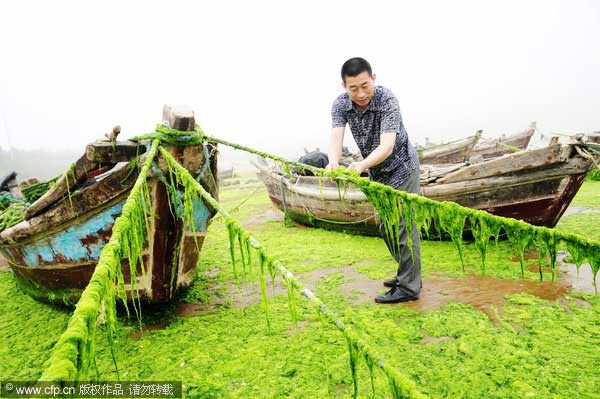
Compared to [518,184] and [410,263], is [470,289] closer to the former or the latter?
[410,263]

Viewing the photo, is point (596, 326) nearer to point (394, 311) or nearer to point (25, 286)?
point (394, 311)

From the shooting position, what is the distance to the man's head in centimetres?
335

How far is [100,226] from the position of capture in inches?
138

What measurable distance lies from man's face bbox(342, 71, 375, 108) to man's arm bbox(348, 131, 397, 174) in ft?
1.42

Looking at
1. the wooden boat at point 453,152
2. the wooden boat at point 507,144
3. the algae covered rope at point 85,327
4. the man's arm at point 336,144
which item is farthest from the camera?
the wooden boat at point 507,144

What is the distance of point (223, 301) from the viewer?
165 inches

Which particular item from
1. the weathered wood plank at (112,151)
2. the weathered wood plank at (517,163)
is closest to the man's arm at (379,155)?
the weathered wood plank at (112,151)

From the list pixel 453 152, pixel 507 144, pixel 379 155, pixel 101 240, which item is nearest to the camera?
pixel 379 155

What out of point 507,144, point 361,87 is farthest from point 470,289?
point 507,144

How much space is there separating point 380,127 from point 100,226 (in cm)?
280

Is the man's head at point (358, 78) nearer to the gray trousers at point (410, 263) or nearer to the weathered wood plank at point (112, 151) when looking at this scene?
the gray trousers at point (410, 263)

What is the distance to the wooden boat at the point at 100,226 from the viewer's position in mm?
3240

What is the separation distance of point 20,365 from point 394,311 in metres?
3.28

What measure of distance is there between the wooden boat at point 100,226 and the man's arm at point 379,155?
4.73 feet
